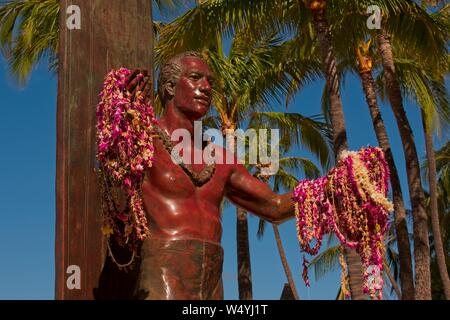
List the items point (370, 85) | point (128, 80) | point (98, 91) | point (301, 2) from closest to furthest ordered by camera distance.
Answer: point (128, 80) < point (98, 91) < point (301, 2) < point (370, 85)

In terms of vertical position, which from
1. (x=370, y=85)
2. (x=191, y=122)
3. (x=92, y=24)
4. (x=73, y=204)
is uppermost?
(x=370, y=85)

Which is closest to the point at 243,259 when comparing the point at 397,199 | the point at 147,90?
the point at 397,199

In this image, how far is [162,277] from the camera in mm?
3904

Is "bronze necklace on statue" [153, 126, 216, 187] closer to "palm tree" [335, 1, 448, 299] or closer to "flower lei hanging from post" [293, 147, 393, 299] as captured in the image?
"flower lei hanging from post" [293, 147, 393, 299]

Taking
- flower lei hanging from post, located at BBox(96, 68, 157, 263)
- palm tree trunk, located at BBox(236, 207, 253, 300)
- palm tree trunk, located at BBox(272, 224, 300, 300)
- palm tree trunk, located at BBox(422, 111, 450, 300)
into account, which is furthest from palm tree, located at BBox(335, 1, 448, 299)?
flower lei hanging from post, located at BBox(96, 68, 157, 263)

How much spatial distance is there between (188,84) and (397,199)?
10.0 m

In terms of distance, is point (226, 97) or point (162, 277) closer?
point (162, 277)

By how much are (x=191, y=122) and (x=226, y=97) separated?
12527mm

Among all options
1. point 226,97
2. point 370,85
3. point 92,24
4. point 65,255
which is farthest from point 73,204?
point 226,97

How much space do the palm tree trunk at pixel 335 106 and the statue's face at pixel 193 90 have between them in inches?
249

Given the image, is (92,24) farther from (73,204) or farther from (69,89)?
(73,204)

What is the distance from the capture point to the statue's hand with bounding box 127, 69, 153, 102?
154 inches

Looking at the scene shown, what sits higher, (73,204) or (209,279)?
(73,204)

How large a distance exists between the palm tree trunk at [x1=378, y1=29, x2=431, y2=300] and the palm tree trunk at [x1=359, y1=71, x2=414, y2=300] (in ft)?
0.61
